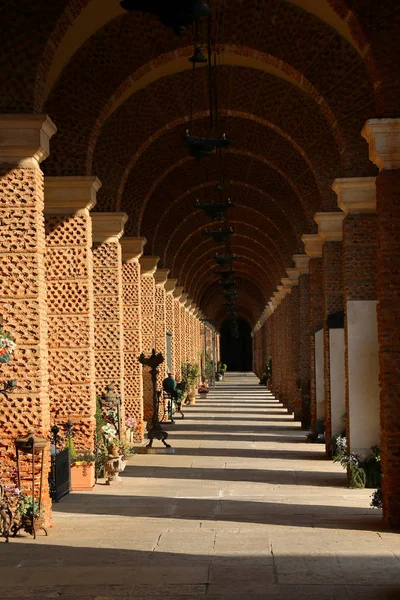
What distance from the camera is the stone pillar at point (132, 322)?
2745 cm

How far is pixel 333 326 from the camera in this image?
2228 centimetres

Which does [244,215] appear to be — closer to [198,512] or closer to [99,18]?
[99,18]

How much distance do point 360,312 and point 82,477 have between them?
5.28 metres

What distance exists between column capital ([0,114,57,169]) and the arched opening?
9465cm

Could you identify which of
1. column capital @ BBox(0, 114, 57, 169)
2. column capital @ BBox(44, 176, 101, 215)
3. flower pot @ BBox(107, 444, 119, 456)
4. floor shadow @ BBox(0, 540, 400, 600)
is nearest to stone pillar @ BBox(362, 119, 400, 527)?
floor shadow @ BBox(0, 540, 400, 600)

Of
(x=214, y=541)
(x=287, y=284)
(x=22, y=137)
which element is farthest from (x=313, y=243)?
(x=214, y=541)

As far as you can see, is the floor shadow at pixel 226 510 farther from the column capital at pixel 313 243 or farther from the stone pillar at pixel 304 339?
the stone pillar at pixel 304 339

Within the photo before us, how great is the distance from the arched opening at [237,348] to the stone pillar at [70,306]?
89674 millimetres

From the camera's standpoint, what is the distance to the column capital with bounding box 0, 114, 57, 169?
549 inches

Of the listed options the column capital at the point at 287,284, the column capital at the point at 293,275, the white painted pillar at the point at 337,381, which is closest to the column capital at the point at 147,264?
the column capital at the point at 293,275

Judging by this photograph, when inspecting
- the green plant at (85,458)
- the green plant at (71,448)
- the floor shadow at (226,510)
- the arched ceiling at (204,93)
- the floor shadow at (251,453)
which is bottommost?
the floor shadow at (226,510)

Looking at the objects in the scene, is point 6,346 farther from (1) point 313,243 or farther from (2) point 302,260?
(2) point 302,260

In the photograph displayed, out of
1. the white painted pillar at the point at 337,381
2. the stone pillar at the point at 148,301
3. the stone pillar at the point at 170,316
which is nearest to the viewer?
the white painted pillar at the point at 337,381

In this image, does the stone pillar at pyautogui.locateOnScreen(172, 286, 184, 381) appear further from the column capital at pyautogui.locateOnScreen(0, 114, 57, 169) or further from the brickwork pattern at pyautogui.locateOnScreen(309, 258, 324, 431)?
the column capital at pyautogui.locateOnScreen(0, 114, 57, 169)
